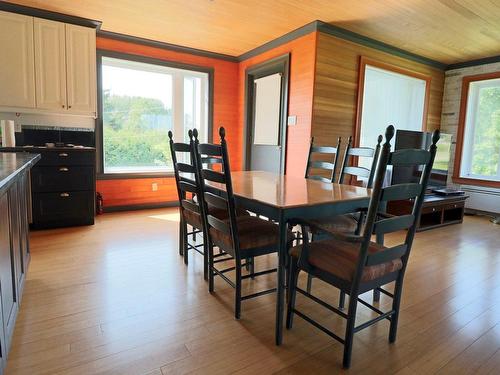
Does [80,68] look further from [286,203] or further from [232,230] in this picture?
[286,203]

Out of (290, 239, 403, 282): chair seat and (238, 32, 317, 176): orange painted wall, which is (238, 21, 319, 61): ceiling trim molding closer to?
(238, 32, 317, 176): orange painted wall

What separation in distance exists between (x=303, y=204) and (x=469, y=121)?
198 inches

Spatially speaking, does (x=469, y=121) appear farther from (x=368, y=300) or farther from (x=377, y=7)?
(x=368, y=300)

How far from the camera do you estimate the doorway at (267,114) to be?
4367mm

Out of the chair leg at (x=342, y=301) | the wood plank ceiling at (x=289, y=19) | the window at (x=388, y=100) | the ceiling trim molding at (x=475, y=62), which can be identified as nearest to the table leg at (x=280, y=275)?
the chair leg at (x=342, y=301)

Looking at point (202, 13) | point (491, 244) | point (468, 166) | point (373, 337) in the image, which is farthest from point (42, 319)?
point (468, 166)

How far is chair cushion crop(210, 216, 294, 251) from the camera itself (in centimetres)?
189

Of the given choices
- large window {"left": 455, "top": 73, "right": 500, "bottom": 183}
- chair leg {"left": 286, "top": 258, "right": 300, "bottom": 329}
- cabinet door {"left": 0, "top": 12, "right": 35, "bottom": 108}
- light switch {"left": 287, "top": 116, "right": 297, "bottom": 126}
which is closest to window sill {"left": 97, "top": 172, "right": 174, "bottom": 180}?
cabinet door {"left": 0, "top": 12, "right": 35, "bottom": 108}

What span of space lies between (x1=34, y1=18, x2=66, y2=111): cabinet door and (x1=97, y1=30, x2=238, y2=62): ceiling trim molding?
640 millimetres

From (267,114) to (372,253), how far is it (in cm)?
356

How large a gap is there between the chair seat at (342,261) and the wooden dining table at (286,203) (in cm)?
16

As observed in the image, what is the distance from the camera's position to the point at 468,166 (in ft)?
17.3

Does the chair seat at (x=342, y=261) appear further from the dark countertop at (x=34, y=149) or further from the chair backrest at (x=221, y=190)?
the dark countertop at (x=34, y=149)

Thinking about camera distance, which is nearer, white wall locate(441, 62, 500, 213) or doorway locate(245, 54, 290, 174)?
doorway locate(245, 54, 290, 174)
